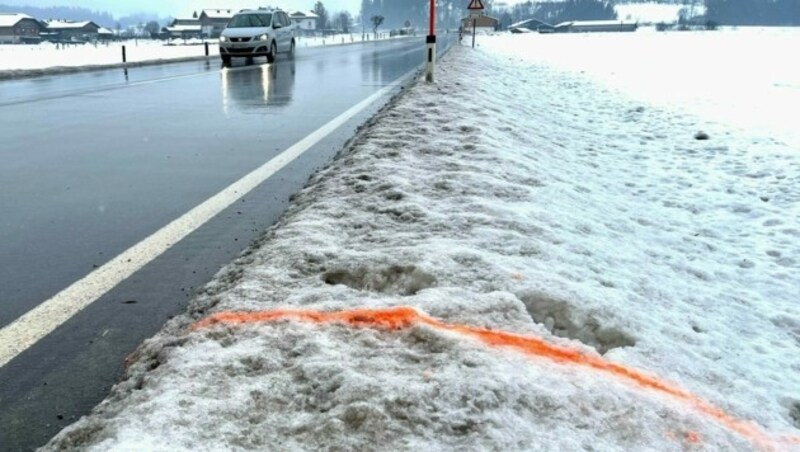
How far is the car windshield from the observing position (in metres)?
24.1

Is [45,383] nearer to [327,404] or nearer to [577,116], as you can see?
[327,404]

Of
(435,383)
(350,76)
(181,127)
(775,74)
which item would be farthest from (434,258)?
(775,74)

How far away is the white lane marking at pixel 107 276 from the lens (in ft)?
9.30

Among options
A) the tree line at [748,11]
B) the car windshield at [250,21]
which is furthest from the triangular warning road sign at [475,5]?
the tree line at [748,11]

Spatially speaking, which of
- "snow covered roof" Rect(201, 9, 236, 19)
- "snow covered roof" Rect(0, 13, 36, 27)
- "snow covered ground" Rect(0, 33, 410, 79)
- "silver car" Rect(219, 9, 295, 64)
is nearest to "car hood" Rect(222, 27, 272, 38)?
"silver car" Rect(219, 9, 295, 64)

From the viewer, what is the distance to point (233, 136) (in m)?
7.93

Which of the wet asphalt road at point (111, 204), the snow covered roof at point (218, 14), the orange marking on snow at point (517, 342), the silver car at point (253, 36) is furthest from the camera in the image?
the snow covered roof at point (218, 14)

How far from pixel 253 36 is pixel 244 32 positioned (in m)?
0.42

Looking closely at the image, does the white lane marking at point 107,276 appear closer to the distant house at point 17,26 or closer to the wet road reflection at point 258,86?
the wet road reflection at point 258,86

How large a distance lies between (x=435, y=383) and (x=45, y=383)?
61.2 inches

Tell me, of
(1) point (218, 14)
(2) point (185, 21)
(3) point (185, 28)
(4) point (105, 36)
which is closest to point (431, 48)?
(4) point (105, 36)

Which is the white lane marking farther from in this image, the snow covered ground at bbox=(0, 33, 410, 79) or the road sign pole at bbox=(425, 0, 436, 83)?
the snow covered ground at bbox=(0, 33, 410, 79)

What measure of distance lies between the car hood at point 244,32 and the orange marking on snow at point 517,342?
2197 cm

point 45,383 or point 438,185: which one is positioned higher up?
point 438,185
